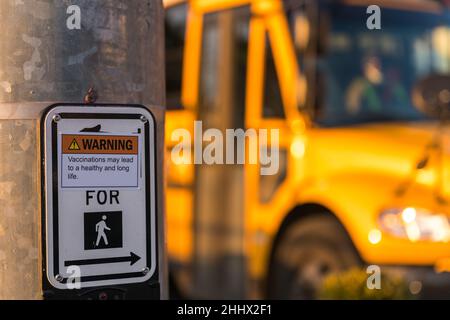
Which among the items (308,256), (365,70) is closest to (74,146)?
(308,256)

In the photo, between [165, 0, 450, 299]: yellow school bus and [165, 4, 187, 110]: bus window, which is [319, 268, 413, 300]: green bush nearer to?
[165, 0, 450, 299]: yellow school bus

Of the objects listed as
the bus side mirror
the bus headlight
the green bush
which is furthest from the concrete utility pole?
the bus side mirror

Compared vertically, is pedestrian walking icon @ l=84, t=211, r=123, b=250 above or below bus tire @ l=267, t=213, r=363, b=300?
above

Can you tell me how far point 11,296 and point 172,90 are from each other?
5.61 metres

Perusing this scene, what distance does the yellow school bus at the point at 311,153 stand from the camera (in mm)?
5387

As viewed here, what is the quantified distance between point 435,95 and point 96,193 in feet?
12.7

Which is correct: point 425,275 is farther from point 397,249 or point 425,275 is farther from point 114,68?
point 114,68

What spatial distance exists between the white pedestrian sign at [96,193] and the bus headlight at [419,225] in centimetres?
335

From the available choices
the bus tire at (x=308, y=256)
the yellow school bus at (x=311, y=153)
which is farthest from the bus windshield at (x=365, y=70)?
the bus tire at (x=308, y=256)

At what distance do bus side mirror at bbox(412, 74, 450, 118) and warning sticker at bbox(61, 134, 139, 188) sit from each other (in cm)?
377

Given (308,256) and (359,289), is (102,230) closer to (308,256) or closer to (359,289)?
(359,289)

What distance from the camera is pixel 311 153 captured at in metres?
6.07

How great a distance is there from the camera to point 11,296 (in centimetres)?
216

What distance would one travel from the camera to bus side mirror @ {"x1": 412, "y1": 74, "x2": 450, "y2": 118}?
5590 millimetres
